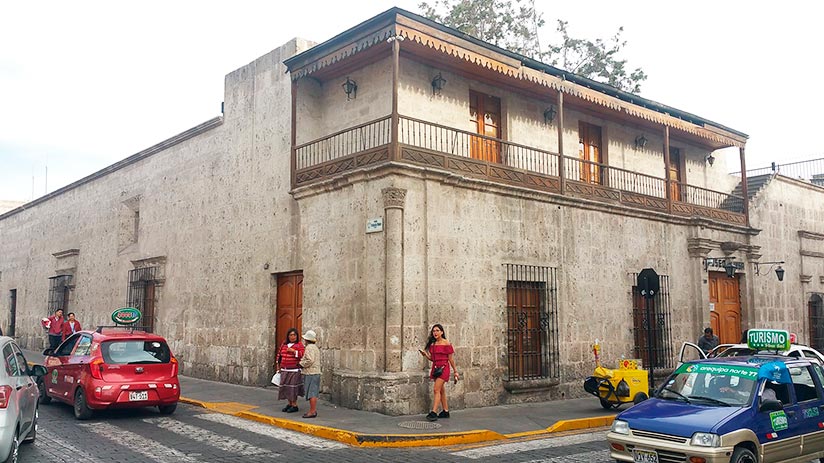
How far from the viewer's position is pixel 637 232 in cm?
1759

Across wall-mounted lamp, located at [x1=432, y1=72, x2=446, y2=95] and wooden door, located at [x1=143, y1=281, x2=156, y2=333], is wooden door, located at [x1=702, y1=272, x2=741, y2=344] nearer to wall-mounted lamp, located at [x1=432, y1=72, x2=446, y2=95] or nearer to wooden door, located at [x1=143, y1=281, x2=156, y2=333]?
wall-mounted lamp, located at [x1=432, y1=72, x2=446, y2=95]

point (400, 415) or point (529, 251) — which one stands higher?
point (529, 251)

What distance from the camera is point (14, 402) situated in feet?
22.9

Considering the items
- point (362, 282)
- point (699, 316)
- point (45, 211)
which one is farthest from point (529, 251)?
point (45, 211)

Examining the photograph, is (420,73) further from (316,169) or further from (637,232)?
(637,232)

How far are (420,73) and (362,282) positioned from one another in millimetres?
4968

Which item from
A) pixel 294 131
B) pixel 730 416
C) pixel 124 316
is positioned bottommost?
pixel 730 416

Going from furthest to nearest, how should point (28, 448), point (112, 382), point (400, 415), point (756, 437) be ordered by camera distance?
point (400, 415) < point (112, 382) < point (28, 448) < point (756, 437)

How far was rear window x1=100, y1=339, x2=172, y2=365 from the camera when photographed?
11.3 m

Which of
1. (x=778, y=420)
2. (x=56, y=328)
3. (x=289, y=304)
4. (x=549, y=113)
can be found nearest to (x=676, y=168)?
(x=549, y=113)

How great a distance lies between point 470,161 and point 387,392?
201 inches

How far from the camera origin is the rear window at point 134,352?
37.1 ft

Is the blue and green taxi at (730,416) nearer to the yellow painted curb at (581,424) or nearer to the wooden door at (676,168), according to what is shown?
the yellow painted curb at (581,424)

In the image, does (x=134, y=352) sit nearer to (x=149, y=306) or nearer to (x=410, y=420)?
(x=410, y=420)
